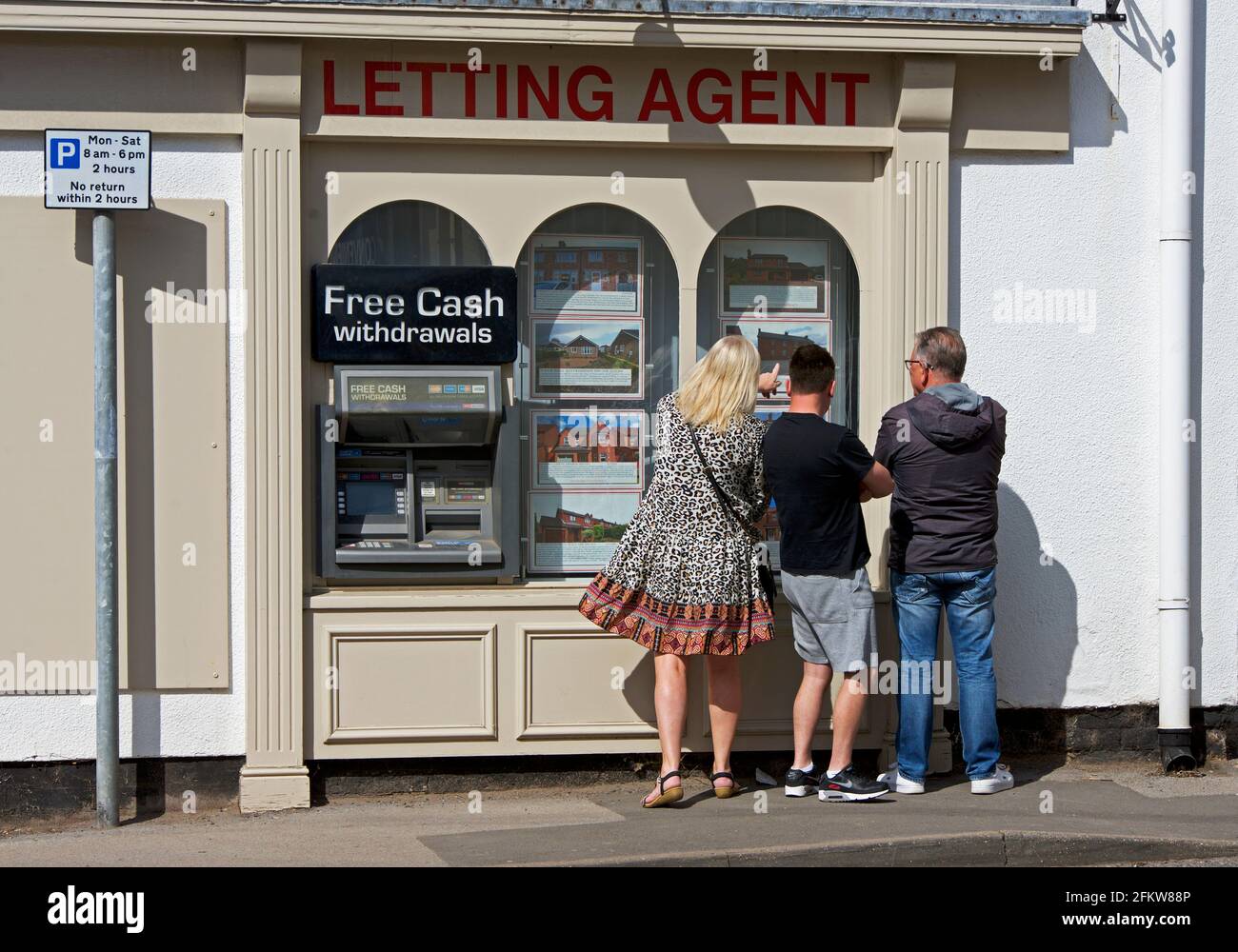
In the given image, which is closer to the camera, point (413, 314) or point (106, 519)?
point (106, 519)

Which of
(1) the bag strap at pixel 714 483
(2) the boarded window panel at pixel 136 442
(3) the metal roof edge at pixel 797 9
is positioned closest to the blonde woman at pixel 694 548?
(1) the bag strap at pixel 714 483

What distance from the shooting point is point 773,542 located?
7.45m

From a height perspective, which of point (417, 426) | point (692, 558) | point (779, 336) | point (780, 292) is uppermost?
point (780, 292)

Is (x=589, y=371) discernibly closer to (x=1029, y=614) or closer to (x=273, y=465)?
(x=273, y=465)

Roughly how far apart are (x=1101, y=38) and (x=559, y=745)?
4.22m

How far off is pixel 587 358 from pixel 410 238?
100 centimetres

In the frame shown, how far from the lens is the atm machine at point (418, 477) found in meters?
6.89

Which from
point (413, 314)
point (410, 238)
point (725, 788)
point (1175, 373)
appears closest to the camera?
point (725, 788)

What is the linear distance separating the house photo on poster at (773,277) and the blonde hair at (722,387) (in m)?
0.87

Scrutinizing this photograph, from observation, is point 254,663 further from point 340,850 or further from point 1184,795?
point 1184,795

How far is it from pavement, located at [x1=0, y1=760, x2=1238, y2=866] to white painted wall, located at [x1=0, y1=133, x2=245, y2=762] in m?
0.34

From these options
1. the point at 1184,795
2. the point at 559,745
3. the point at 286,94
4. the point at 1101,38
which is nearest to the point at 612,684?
the point at 559,745

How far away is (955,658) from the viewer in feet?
22.4

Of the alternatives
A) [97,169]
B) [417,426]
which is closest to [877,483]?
[417,426]
